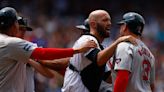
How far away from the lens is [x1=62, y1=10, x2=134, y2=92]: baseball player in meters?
7.96

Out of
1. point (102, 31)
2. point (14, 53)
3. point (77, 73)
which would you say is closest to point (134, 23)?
point (102, 31)

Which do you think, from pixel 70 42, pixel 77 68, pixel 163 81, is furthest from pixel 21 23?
pixel 70 42

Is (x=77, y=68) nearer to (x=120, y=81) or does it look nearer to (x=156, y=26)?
(x=120, y=81)

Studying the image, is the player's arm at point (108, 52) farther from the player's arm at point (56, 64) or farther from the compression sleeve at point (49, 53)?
the player's arm at point (56, 64)

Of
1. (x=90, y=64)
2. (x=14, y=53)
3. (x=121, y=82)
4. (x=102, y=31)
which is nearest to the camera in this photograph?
(x=121, y=82)

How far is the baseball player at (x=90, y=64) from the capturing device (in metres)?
7.96

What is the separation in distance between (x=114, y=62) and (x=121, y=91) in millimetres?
450

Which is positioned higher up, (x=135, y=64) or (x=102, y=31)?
(x=102, y=31)

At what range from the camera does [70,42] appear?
16.4 metres

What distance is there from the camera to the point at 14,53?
7473 millimetres

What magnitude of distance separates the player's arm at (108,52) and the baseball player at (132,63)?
0.16ft

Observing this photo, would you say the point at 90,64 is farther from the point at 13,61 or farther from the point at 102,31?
the point at 13,61

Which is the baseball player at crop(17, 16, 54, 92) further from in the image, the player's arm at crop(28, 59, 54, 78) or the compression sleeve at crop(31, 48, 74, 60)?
the compression sleeve at crop(31, 48, 74, 60)

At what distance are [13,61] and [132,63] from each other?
1314 millimetres
